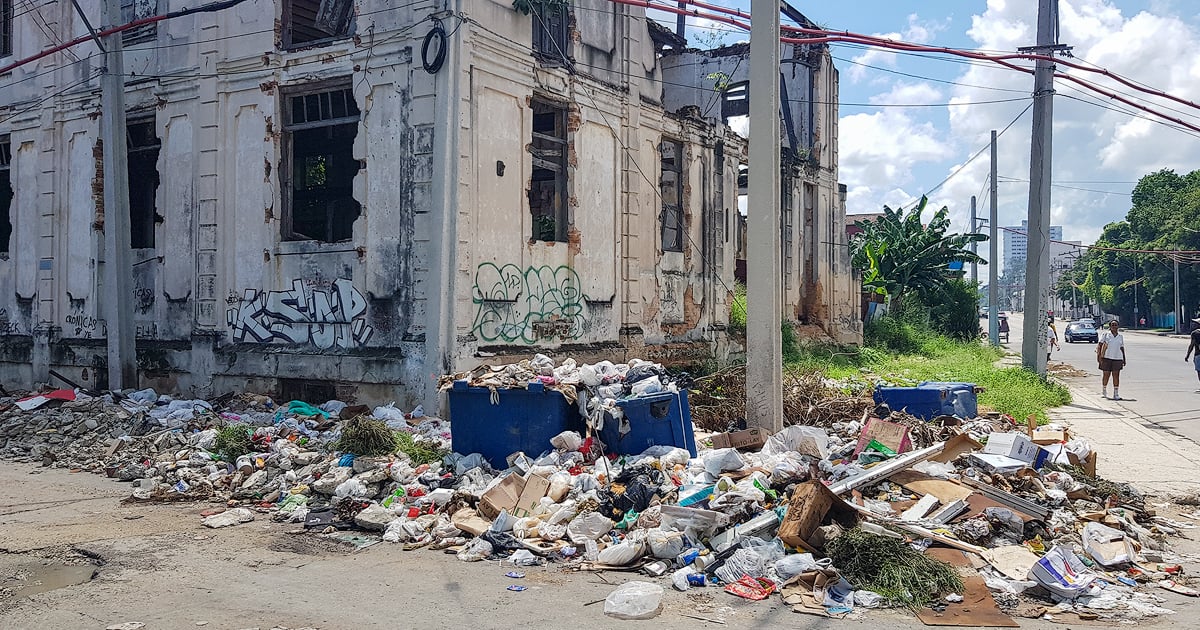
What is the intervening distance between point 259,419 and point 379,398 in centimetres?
150

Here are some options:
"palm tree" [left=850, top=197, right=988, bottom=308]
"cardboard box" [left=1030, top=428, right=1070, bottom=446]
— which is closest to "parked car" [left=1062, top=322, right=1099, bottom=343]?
"palm tree" [left=850, top=197, right=988, bottom=308]

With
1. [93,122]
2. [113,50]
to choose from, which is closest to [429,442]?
[113,50]

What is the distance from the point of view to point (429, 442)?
9.28 metres

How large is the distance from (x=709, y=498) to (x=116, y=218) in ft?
32.9

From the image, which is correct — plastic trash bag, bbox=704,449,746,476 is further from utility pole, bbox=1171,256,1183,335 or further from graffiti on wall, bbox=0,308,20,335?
utility pole, bbox=1171,256,1183,335

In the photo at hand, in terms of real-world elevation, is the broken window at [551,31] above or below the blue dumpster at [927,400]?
above

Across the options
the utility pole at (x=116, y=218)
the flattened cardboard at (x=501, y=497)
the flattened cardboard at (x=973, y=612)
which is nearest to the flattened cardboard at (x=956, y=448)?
the flattened cardboard at (x=973, y=612)

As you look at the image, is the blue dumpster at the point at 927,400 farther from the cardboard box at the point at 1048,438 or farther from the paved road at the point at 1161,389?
the paved road at the point at 1161,389

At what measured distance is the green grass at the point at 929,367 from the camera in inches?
501

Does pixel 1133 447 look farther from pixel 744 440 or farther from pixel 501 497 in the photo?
pixel 501 497

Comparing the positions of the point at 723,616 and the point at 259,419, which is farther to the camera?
the point at 259,419

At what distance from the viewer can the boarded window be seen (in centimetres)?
1612

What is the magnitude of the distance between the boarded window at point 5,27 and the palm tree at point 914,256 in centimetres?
2283

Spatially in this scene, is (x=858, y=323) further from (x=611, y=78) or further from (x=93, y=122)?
(x=93, y=122)
